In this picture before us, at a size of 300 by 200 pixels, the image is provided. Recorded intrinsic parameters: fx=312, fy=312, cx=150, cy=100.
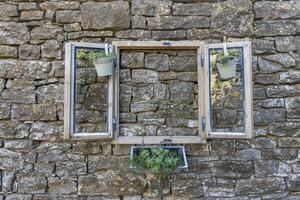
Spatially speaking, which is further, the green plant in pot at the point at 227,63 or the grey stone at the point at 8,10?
the grey stone at the point at 8,10

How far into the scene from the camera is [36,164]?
95.4 inches

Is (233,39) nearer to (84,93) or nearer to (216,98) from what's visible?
(216,98)

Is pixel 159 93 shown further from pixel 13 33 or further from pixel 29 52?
pixel 13 33

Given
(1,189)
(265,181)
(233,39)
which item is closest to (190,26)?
(233,39)

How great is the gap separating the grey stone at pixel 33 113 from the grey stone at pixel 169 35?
100 cm

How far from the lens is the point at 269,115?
2.46 metres

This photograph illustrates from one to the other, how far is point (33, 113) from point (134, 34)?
1.01 m

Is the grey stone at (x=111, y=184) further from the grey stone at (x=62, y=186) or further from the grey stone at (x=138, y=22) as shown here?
the grey stone at (x=138, y=22)

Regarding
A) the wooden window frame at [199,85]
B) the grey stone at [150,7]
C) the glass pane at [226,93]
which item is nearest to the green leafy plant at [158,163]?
the wooden window frame at [199,85]

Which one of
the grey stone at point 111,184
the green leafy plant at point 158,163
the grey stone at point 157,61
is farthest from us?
the grey stone at point 157,61

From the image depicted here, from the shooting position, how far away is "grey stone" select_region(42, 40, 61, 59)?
248 cm

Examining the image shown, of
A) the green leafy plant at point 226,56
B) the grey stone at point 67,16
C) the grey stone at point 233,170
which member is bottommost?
the grey stone at point 233,170

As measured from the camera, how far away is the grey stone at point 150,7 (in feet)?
8.27

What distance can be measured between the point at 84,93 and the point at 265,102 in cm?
143
